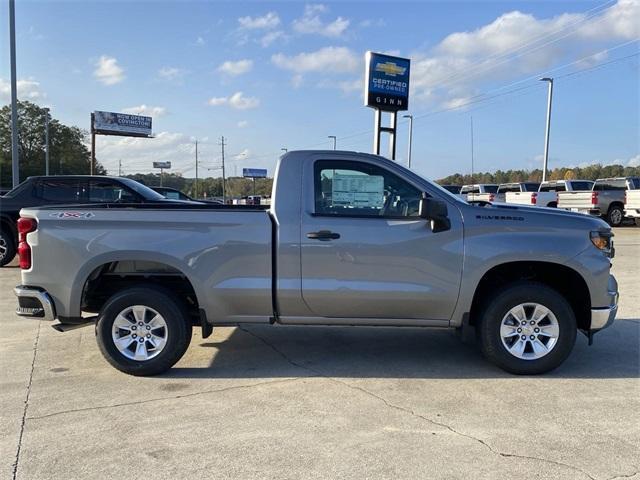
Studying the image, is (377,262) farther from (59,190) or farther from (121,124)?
(121,124)

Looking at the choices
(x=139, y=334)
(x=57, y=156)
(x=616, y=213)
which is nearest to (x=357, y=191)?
(x=139, y=334)

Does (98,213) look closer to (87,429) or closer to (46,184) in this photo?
(87,429)

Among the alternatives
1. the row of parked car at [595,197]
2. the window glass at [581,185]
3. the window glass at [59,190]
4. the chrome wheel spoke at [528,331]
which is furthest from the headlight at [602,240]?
the window glass at [581,185]

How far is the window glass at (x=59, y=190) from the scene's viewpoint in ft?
35.9

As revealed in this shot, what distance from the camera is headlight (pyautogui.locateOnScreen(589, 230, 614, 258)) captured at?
4.85 m

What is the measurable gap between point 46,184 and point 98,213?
23.6 feet

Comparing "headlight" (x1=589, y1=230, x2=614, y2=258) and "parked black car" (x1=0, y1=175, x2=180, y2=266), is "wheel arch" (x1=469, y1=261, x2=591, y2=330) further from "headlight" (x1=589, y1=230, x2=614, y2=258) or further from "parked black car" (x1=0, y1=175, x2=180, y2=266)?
"parked black car" (x1=0, y1=175, x2=180, y2=266)

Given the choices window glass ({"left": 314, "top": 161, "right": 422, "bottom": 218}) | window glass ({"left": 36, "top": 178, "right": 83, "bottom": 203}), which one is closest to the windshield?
window glass ({"left": 36, "top": 178, "right": 83, "bottom": 203})

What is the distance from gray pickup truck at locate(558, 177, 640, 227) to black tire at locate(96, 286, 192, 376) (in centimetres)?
2121

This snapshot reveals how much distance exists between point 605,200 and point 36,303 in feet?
76.2

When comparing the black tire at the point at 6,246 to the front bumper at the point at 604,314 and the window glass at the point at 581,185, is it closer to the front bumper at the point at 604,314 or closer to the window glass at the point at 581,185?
the front bumper at the point at 604,314

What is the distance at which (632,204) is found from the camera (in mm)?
20953

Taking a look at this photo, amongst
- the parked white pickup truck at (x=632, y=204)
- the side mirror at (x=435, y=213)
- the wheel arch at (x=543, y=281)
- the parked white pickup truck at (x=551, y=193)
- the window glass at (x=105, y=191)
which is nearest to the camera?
the side mirror at (x=435, y=213)

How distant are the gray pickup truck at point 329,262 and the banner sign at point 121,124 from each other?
211 feet
